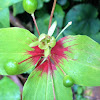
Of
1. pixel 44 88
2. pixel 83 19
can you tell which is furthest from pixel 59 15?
pixel 44 88

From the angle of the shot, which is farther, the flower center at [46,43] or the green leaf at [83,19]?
the green leaf at [83,19]

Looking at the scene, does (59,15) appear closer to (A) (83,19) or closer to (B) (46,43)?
(A) (83,19)

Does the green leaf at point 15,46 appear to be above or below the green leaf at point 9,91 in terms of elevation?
above

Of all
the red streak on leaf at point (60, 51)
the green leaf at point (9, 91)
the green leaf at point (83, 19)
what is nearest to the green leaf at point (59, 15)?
the green leaf at point (83, 19)

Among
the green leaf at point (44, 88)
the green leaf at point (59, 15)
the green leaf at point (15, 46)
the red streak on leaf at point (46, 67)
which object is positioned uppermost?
the green leaf at point (59, 15)

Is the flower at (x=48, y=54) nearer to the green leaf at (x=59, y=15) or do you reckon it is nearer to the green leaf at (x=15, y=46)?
the green leaf at (x=15, y=46)

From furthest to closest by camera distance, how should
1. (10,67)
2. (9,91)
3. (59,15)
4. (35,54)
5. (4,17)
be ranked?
(59,15) → (9,91) → (4,17) → (35,54) → (10,67)

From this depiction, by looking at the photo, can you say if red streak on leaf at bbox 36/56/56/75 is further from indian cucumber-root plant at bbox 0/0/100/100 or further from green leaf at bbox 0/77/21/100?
green leaf at bbox 0/77/21/100
